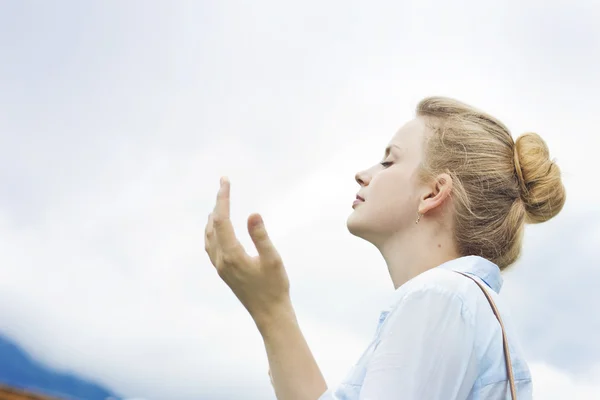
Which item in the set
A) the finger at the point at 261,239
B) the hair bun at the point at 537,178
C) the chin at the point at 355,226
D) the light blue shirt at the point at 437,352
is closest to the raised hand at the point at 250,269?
the finger at the point at 261,239

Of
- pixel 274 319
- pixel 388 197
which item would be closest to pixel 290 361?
pixel 274 319

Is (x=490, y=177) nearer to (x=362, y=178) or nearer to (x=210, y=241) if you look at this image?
(x=362, y=178)

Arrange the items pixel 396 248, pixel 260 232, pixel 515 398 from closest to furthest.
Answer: pixel 515 398 < pixel 260 232 < pixel 396 248

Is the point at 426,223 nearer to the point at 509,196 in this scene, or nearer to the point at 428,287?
the point at 509,196

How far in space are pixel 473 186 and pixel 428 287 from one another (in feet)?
3.79

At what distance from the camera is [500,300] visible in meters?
3.06

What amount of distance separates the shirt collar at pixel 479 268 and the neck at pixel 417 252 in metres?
0.22

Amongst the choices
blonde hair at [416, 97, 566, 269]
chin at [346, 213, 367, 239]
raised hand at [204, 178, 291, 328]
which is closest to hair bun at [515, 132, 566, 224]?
blonde hair at [416, 97, 566, 269]

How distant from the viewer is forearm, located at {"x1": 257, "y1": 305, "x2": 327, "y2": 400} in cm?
301

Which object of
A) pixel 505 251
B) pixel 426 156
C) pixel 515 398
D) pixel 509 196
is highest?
pixel 426 156

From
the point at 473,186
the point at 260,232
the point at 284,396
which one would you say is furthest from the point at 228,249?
the point at 473,186

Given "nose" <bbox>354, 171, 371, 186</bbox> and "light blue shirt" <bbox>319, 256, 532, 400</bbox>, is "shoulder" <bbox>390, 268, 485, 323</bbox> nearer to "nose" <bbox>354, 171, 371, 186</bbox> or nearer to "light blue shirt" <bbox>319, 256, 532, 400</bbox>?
"light blue shirt" <bbox>319, 256, 532, 400</bbox>

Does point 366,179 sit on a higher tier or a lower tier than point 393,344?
higher

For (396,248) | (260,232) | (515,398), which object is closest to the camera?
(515,398)
